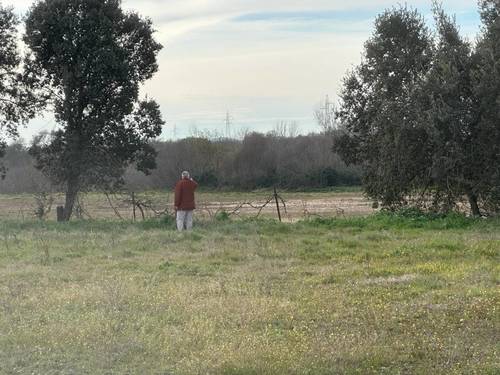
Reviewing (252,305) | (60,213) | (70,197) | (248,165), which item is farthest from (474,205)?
(248,165)

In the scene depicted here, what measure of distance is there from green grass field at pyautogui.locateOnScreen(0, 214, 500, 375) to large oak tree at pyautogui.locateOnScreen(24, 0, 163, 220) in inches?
281

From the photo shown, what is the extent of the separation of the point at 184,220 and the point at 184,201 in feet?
2.12

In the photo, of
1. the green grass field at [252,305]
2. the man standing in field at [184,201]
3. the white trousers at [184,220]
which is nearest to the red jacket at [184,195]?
the man standing in field at [184,201]

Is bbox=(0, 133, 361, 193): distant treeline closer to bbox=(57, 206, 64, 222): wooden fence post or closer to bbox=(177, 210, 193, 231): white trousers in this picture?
bbox=(57, 206, 64, 222): wooden fence post

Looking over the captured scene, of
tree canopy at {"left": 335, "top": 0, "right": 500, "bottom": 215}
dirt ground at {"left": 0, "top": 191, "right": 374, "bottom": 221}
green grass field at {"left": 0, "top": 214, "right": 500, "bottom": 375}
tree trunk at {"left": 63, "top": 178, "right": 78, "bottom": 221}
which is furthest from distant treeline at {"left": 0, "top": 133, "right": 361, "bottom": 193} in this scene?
green grass field at {"left": 0, "top": 214, "right": 500, "bottom": 375}

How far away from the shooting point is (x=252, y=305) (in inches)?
294

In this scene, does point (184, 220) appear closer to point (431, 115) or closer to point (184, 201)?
point (184, 201)

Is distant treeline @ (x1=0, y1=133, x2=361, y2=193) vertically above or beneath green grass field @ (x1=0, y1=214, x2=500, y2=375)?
above

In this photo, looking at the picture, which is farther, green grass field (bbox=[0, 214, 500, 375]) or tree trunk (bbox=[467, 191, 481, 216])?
tree trunk (bbox=[467, 191, 481, 216])

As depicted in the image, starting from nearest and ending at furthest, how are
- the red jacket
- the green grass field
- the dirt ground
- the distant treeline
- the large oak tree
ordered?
the green grass field → the red jacket → the large oak tree → the dirt ground → the distant treeline

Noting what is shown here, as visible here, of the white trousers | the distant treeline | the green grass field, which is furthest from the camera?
the distant treeline

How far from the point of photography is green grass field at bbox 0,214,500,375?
5.46 m

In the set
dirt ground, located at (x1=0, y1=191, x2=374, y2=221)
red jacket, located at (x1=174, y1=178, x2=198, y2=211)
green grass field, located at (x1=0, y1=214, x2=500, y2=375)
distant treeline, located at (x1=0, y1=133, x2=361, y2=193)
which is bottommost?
green grass field, located at (x1=0, y1=214, x2=500, y2=375)

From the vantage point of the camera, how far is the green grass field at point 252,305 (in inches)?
215
